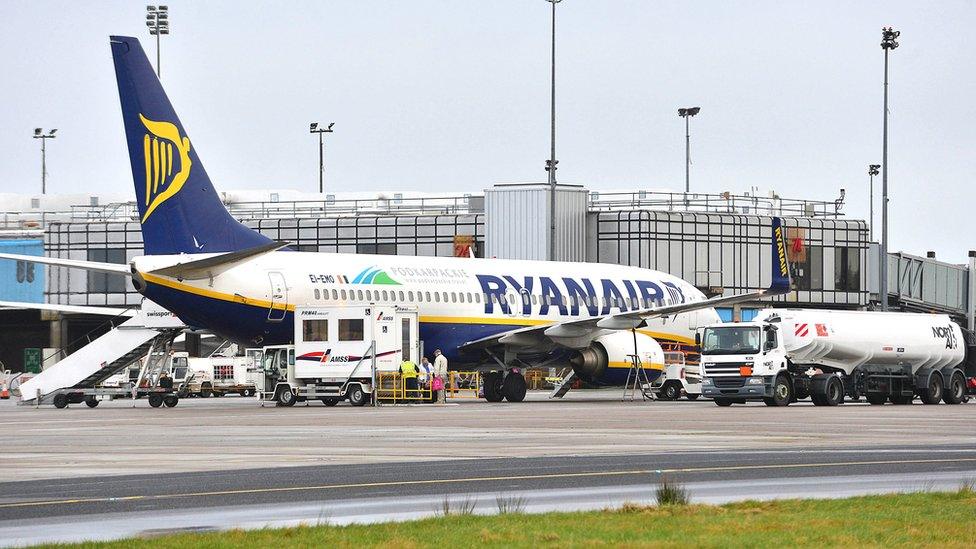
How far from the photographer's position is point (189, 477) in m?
18.9

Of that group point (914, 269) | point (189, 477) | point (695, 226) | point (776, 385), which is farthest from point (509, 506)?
point (914, 269)

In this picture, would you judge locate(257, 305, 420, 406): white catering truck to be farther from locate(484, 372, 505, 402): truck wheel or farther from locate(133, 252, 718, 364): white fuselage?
locate(484, 372, 505, 402): truck wheel

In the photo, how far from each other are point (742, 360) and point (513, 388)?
8.26 metres

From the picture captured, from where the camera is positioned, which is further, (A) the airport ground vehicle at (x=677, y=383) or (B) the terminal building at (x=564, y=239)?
(B) the terminal building at (x=564, y=239)

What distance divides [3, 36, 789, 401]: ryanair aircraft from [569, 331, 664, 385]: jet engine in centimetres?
4

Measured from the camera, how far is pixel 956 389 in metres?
50.1

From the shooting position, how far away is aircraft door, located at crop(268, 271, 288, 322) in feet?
144

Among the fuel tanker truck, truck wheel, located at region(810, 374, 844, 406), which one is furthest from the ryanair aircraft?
truck wheel, located at region(810, 374, 844, 406)

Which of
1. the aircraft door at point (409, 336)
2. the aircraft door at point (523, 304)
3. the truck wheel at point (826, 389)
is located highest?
the aircraft door at point (523, 304)

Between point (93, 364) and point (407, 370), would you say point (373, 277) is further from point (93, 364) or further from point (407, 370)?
point (93, 364)

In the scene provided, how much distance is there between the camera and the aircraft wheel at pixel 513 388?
50.3 metres

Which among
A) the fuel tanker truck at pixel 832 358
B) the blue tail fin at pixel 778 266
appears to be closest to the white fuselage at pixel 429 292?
the fuel tanker truck at pixel 832 358

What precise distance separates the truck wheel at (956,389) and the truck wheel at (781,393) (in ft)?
22.8

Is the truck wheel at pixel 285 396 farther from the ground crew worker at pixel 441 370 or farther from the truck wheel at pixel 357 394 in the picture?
the ground crew worker at pixel 441 370
